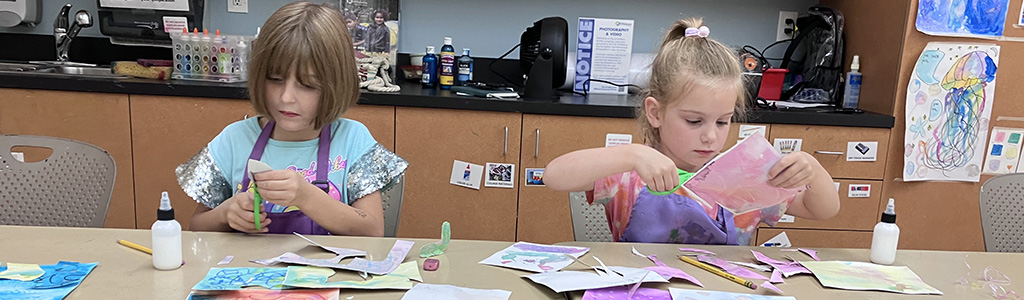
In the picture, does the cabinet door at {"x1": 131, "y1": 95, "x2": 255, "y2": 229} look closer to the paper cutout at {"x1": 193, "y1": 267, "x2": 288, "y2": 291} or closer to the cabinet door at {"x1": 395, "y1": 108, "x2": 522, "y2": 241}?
the cabinet door at {"x1": 395, "y1": 108, "x2": 522, "y2": 241}

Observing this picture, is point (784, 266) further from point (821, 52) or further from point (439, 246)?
point (821, 52)

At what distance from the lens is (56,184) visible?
1.38 metres

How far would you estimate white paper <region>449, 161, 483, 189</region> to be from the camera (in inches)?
94.4

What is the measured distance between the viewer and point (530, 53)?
2533 millimetres

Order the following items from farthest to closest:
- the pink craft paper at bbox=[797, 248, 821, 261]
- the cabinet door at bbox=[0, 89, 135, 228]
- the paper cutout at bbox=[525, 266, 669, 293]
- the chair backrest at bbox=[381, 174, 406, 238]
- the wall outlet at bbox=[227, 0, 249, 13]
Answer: the wall outlet at bbox=[227, 0, 249, 13] → the cabinet door at bbox=[0, 89, 135, 228] → the chair backrest at bbox=[381, 174, 406, 238] → the pink craft paper at bbox=[797, 248, 821, 261] → the paper cutout at bbox=[525, 266, 669, 293]

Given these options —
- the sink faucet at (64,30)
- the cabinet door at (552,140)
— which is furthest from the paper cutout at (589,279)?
the sink faucet at (64,30)

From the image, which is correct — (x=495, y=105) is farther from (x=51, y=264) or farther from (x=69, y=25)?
(x=69, y=25)

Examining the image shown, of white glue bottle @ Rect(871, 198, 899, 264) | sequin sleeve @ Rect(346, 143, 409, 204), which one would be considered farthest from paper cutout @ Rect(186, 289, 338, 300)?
white glue bottle @ Rect(871, 198, 899, 264)

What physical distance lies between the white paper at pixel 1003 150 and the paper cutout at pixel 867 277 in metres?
1.71

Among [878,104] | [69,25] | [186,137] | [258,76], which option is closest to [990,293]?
[258,76]

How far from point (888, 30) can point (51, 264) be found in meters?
2.61

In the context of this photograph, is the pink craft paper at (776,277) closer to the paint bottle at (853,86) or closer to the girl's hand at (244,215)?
the girl's hand at (244,215)

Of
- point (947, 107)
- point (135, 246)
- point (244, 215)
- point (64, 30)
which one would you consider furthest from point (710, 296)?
point (64, 30)

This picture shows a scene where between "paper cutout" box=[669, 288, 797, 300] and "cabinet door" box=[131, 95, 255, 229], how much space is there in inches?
68.3
